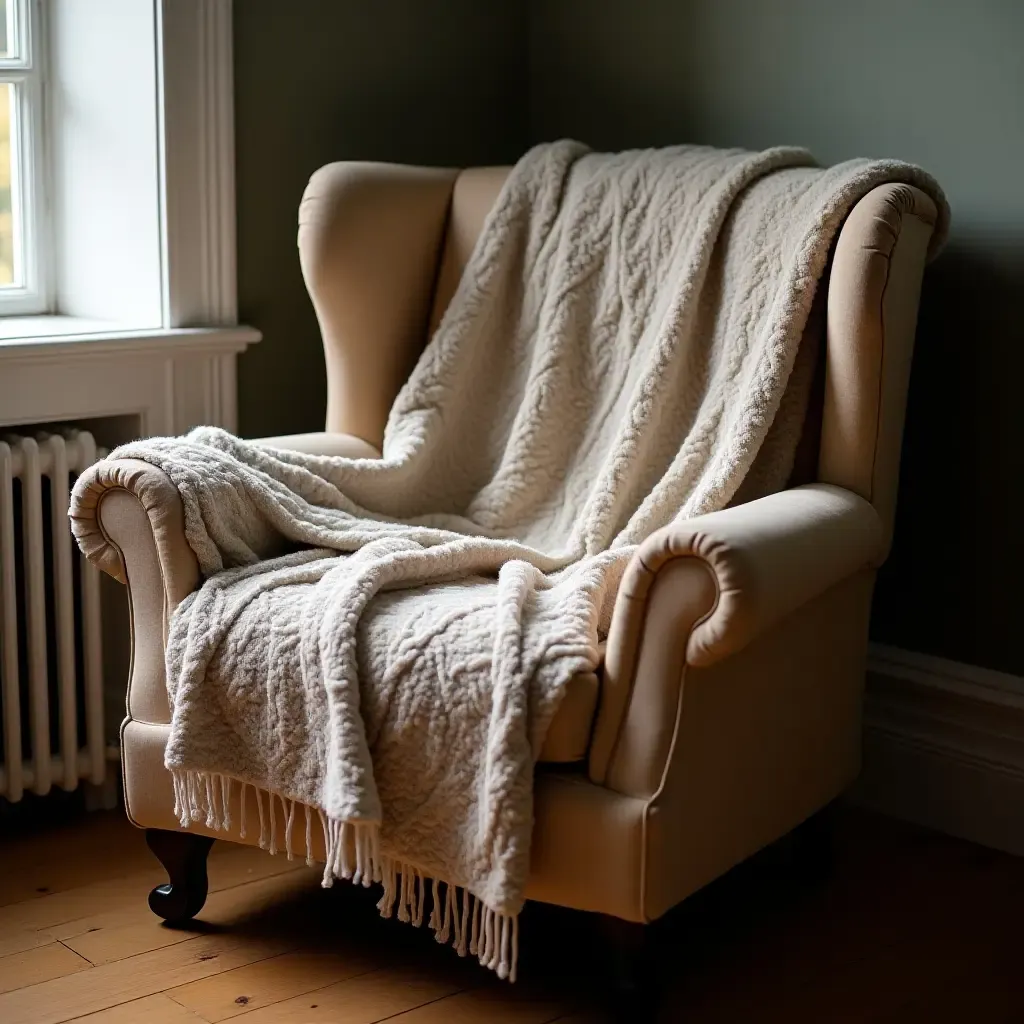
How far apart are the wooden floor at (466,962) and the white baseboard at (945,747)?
0.08 meters

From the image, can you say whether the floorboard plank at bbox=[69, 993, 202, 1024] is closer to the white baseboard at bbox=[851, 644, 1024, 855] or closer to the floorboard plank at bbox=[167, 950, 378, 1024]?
the floorboard plank at bbox=[167, 950, 378, 1024]

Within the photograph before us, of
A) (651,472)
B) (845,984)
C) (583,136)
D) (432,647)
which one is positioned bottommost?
(845,984)

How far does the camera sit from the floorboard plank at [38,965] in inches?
70.3

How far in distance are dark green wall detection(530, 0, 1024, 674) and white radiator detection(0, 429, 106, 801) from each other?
1264 millimetres

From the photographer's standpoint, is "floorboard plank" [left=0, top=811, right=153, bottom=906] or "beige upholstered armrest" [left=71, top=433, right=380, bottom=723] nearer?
"beige upholstered armrest" [left=71, top=433, right=380, bottom=723]

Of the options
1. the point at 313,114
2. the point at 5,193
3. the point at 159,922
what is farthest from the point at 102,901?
the point at 313,114

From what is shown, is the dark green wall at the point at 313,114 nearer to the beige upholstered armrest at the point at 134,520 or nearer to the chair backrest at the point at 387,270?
the chair backrest at the point at 387,270

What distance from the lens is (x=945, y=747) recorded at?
7.47 ft

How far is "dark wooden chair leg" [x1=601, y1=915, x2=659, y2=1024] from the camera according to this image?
1.61 m

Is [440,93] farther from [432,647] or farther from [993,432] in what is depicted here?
[432,647]

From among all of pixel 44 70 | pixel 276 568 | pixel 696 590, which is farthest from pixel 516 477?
pixel 44 70

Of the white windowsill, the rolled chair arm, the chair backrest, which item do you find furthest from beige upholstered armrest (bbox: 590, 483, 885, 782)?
the white windowsill

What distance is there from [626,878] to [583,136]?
1628 millimetres

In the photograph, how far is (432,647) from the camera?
1620 mm
